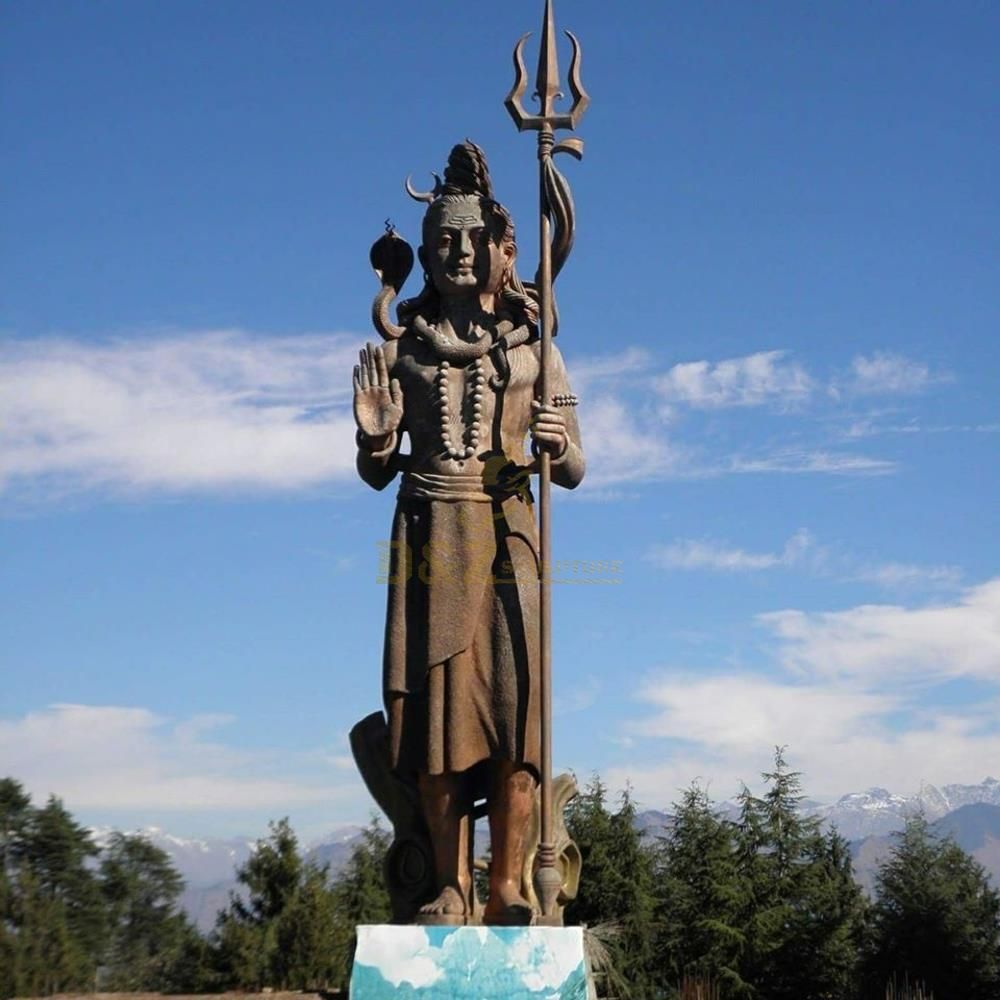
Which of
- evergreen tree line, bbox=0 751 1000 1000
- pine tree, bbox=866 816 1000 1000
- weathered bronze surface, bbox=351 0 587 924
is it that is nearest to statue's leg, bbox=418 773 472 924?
weathered bronze surface, bbox=351 0 587 924

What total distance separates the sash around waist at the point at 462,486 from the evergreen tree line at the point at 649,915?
1053cm

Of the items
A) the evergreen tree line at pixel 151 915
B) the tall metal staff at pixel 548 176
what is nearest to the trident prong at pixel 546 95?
the tall metal staff at pixel 548 176

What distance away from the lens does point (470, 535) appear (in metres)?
8.95

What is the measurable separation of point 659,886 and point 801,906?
228 cm

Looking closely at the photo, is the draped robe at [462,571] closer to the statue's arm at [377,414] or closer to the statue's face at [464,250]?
the statue's arm at [377,414]

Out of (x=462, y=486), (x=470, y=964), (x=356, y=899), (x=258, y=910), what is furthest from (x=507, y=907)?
(x=356, y=899)

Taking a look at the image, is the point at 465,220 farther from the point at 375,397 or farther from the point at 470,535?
the point at 470,535

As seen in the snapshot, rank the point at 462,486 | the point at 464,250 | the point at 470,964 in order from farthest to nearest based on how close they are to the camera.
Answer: the point at 464,250, the point at 462,486, the point at 470,964

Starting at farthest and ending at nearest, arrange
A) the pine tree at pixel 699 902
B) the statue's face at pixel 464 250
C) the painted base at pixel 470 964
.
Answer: the pine tree at pixel 699 902
the statue's face at pixel 464 250
the painted base at pixel 470 964

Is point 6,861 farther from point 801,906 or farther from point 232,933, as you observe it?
point 801,906

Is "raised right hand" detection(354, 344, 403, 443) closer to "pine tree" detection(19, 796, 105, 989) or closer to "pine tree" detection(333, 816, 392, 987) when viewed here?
"pine tree" detection(333, 816, 392, 987)

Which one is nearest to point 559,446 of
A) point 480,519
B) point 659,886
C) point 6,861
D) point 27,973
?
point 480,519

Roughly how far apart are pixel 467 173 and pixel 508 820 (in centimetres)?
399

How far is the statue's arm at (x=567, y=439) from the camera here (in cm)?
916
